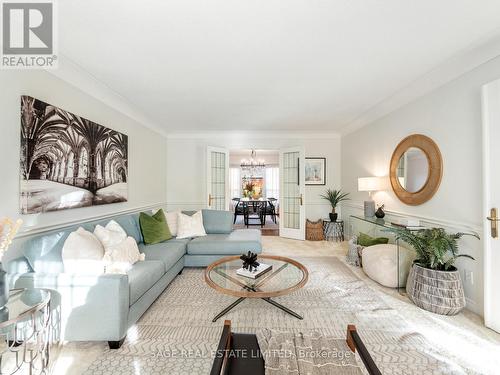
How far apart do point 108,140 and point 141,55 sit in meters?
1.45

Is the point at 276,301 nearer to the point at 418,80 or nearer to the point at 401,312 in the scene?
the point at 401,312

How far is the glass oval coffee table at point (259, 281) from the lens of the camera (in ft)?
6.15

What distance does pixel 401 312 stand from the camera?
2197 millimetres

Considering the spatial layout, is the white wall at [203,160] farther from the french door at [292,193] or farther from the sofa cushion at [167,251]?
the sofa cushion at [167,251]

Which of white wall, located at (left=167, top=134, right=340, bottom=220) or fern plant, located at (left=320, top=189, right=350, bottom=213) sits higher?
white wall, located at (left=167, top=134, right=340, bottom=220)

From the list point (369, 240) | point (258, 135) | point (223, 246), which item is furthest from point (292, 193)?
point (223, 246)

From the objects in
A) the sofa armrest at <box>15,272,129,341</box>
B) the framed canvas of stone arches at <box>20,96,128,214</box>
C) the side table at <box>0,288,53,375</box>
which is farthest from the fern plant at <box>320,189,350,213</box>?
the side table at <box>0,288,53,375</box>

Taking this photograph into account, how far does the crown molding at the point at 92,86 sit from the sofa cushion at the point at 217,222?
2.16m

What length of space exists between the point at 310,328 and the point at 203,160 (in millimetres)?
4313

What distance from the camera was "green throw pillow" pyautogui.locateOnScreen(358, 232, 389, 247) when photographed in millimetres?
3357

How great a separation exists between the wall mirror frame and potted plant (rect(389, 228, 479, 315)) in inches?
24.8

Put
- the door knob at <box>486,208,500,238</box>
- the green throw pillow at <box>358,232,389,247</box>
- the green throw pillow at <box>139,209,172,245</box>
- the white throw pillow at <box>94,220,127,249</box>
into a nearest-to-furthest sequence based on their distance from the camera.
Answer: the door knob at <box>486,208,500,238</box> → the white throw pillow at <box>94,220,127,249</box> → the green throw pillow at <box>139,209,172,245</box> → the green throw pillow at <box>358,232,389,247</box>

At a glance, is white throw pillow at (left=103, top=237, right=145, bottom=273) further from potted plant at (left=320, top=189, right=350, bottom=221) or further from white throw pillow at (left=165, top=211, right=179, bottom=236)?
potted plant at (left=320, top=189, right=350, bottom=221)

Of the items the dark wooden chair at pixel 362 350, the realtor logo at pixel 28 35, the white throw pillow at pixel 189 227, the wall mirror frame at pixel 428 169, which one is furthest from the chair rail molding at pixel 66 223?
the wall mirror frame at pixel 428 169
